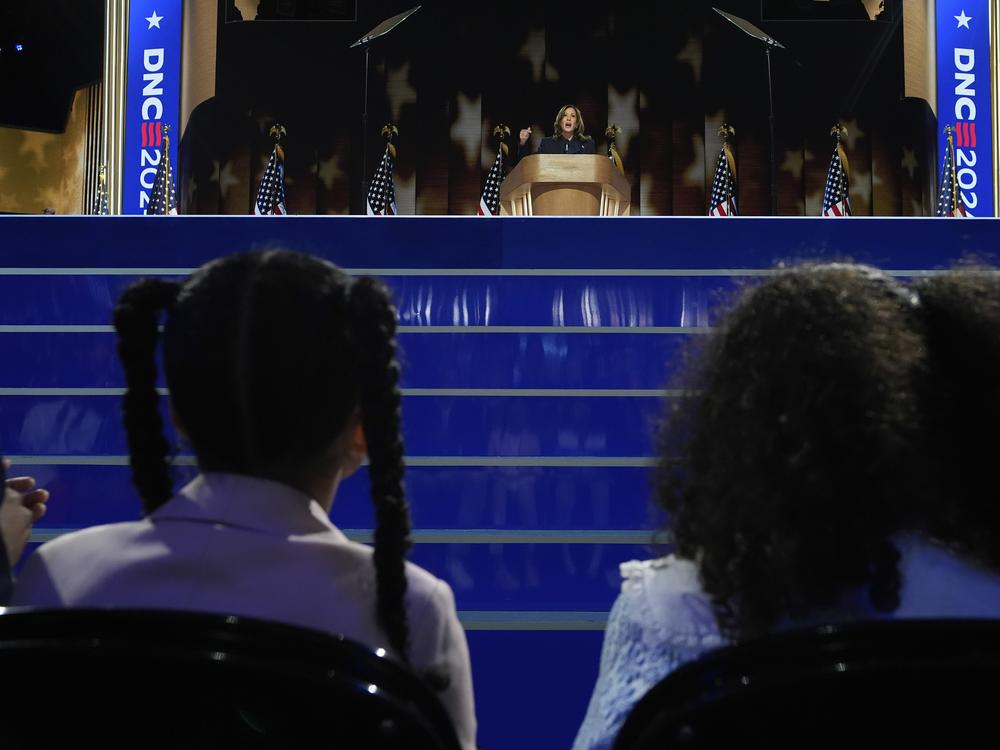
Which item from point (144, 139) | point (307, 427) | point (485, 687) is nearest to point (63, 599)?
point (307, 427)

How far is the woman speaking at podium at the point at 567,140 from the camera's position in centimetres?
649

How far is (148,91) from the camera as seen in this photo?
24.0 feet

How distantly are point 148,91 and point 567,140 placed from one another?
3048 millimetres

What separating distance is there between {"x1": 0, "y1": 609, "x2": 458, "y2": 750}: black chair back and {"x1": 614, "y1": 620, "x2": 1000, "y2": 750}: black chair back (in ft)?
0.52

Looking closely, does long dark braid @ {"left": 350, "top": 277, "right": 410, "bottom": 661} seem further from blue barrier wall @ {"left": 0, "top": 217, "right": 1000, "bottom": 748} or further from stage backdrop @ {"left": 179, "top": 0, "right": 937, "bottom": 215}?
stage backdrop @ {"left": 179, "top": 0, "right": 937, "bottom": 215}

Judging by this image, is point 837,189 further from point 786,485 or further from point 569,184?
point 786,485

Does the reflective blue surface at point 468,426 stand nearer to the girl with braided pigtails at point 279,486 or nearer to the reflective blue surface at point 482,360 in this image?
the reflective blue surface at point 482,360

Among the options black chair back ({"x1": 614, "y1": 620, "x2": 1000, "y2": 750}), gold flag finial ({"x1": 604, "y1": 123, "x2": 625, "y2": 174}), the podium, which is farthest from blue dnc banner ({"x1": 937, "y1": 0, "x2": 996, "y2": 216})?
black chair back ({"x1": 614, "y1": 620, "x2": 1000, "y2": 750})

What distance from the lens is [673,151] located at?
891cm

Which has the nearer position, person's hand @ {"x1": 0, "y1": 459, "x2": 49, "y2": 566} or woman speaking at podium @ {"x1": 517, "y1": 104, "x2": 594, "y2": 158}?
person's hand @ {"x1": 0, "y1": 459, "x2": 49, "y2": 566}

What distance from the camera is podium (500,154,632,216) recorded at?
5.57 metres

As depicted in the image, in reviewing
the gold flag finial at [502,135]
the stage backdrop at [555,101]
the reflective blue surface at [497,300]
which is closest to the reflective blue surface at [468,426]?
the reflective blue surface at [497,300]

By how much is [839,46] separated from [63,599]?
889 cm

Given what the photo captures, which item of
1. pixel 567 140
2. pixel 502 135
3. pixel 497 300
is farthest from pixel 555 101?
pixel 497 300
